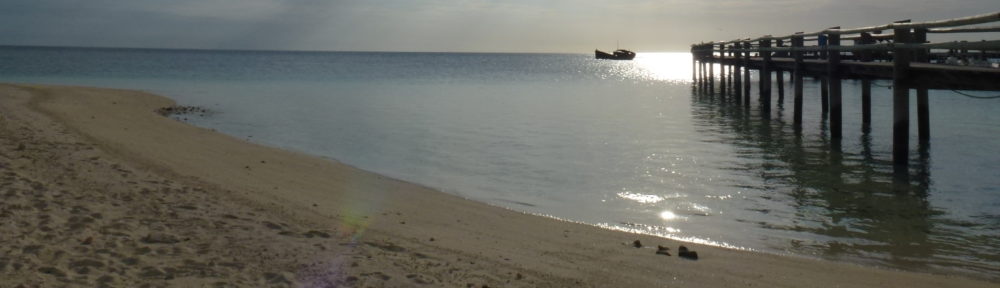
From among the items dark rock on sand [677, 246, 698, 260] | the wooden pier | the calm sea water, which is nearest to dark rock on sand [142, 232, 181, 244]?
dark rock on sand [677, 246, 698, 260]

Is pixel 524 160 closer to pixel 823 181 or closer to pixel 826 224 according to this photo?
pixel 823 181

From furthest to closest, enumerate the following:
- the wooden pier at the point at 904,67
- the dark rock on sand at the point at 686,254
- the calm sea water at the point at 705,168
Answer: the wooden pier at the point at 904,67, the calm sea water at the point at 705,168, the dark rock on sand at the point at 686,254

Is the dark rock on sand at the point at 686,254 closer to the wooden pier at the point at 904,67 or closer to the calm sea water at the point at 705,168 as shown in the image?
the calm sea water at the point at 705,168

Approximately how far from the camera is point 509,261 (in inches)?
266

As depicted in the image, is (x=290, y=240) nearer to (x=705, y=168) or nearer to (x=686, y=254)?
(x=686, y=254)

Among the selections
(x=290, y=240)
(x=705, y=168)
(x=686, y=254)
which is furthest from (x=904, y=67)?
(x=290, y=240)

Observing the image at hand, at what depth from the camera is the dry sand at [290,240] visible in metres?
5.77

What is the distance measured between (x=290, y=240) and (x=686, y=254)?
327cm

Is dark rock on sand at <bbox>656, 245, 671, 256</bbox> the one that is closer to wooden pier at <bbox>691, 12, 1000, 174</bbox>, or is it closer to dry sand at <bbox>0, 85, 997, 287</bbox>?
dry sand at <bbox>0, 85, 997, 287</bbox>

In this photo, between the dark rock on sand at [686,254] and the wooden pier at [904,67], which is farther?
the wooden pier at [904,67]

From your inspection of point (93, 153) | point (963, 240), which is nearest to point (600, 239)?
point (963, 240)

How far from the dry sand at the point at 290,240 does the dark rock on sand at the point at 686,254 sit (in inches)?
4.3

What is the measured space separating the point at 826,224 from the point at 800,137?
11228 mm

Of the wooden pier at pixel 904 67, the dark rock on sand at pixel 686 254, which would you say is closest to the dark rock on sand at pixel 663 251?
the dark rock on sand at pixel 686 254
